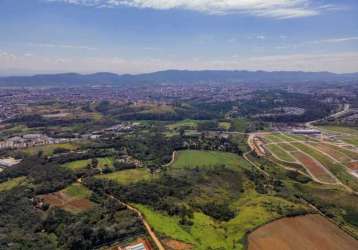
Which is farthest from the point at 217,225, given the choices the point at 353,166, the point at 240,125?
the point at 240,125

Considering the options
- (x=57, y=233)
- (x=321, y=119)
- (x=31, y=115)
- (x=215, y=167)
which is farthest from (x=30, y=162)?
(x=321, y=119)

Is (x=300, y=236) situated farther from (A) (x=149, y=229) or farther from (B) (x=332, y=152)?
(B) (x=332, y=152)

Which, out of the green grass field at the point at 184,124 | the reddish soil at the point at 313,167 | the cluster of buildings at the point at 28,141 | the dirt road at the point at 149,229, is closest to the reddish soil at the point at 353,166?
the reddish soil at the point at 313,167

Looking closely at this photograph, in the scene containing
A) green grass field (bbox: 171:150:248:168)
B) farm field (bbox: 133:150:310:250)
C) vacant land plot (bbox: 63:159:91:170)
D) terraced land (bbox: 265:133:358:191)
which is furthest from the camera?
green grass field (bbox: 171:150:248:168)

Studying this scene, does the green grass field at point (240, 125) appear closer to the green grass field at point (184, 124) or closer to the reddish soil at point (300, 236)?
the green grass field at point (184, 124)

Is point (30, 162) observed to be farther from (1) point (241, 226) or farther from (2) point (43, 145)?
(1) point (241, 226)

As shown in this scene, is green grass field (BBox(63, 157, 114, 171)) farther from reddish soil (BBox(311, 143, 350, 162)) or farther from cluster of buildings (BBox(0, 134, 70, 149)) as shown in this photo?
reddish soil (BBox(311, 143, 350, 162))

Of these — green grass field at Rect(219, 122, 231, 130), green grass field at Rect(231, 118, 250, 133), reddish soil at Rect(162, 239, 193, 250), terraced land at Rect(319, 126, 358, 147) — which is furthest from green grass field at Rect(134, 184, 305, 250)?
green grass field at Rect(219, 122, 231, 130)
